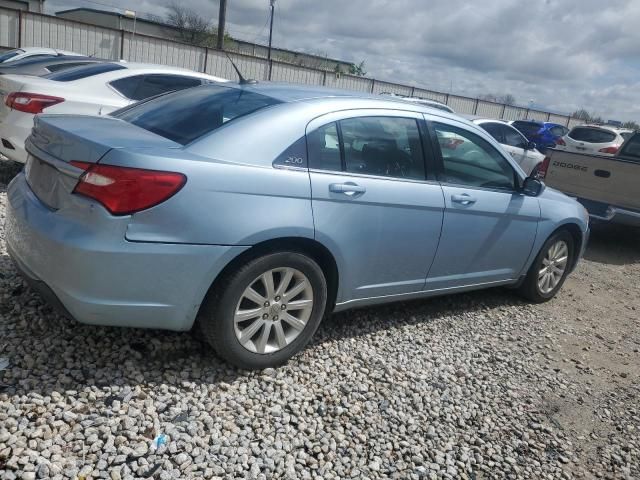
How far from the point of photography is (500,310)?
5.12m

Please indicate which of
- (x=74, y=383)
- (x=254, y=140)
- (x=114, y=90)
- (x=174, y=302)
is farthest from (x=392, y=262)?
(x=114, y=90)

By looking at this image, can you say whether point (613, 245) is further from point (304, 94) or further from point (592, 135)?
point (592, 135)

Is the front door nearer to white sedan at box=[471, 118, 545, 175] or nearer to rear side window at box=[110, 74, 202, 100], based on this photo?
rear side window at box=[110, 74, 202, 100]

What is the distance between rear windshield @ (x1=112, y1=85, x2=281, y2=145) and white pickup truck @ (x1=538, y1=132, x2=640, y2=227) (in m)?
5.83

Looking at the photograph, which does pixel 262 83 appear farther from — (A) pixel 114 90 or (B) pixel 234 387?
(A) pixel 114 90

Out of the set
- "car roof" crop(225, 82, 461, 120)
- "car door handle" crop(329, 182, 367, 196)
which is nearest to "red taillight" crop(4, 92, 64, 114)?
"car roof" crop(225, 82, 461, 120)

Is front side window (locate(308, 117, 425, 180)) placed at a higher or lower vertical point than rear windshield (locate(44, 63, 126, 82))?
lower

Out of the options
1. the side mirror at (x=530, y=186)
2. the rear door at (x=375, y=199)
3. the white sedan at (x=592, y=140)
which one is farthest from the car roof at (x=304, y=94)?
the white sedan at (x=592, y=140)

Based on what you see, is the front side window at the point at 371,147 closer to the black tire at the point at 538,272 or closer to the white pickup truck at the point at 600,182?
the black tire at the point at 538,272

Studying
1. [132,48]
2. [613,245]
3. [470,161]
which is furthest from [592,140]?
[132,48]

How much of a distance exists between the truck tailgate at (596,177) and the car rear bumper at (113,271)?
6382 millimetres

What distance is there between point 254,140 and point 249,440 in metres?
1.57

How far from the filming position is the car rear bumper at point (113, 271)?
273 centimetres

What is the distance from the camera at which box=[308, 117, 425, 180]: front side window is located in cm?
343
